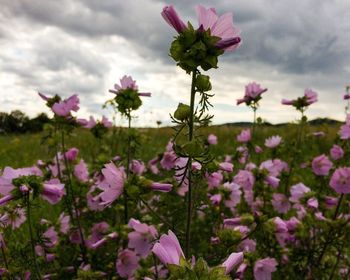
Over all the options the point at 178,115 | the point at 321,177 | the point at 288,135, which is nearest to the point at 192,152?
the point at 178,115

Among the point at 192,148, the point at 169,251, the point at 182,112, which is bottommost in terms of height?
the point at 169,251

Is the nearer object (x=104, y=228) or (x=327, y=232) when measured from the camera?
(x=327, y=232)

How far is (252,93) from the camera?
3961mm

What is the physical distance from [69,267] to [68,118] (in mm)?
980

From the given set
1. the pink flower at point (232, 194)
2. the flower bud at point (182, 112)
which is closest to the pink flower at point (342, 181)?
the pink flower at point (232, 194)

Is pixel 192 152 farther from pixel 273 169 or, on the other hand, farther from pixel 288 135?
pixel 288 135

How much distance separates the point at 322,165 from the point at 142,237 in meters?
1.94

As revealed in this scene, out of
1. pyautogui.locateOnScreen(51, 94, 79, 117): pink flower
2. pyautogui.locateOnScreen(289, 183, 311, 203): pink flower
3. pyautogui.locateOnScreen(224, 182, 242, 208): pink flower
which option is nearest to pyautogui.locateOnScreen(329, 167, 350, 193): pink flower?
pyautogui.locateOnScreen(289, 183, 311, 203): pink flower

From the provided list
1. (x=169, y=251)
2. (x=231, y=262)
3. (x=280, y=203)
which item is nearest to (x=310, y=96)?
(x=280, y=203)

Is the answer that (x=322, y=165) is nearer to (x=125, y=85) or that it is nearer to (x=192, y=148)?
(x=125, y=85)

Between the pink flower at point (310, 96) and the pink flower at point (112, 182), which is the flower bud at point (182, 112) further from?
the pink flower at point (310, 96)

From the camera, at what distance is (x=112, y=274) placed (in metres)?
2.97

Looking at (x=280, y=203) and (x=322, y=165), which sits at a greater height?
(x=322, y=165)

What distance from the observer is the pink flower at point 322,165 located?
3.74 metres
